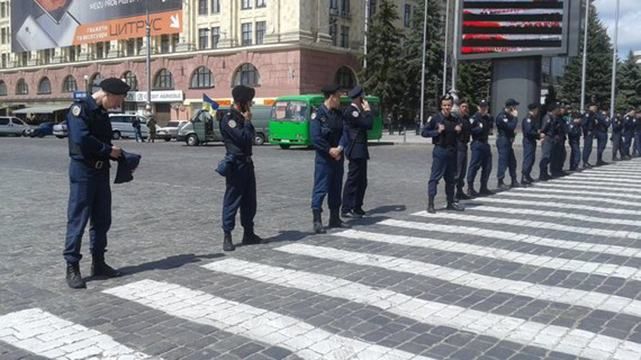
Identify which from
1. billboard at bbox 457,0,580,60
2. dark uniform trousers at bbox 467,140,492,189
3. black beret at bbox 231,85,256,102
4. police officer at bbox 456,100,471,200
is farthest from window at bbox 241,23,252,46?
black beret at bbox 231,85,256,102

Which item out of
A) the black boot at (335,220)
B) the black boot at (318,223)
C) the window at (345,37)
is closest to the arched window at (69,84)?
the window at (345,37)

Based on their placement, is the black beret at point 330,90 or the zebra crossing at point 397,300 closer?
the zebra crossing at point 397,300

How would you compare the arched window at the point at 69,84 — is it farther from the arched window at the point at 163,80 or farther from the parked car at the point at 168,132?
the parked car at the point at 168,132

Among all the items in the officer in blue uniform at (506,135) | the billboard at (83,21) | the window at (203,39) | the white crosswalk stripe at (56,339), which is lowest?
the white crosswalk stripe at (56,339)

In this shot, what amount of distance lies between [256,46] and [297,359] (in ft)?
163

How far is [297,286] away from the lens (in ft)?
19.5

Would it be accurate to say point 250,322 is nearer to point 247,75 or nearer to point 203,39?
point 247,75

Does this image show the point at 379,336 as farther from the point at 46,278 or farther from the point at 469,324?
the point at 46,278

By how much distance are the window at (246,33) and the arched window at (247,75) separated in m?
1.91

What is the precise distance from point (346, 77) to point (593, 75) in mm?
22168

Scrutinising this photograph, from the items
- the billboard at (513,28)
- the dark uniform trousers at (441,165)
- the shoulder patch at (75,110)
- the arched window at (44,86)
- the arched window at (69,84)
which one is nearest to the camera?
the shoulder patch at (75,110)

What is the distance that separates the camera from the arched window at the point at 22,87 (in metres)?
72.4

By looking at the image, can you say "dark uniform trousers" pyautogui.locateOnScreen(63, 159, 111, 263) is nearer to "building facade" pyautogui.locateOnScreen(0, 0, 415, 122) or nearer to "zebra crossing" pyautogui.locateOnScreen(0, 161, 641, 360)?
"zebra crossing" pyautogui.locateOnScreen(0, 161, 641, 360)

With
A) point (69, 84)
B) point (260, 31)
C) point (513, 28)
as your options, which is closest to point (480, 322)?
point (513, 28)
